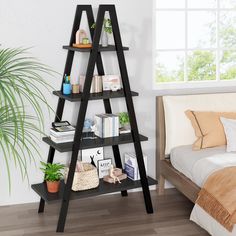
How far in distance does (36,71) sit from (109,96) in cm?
65

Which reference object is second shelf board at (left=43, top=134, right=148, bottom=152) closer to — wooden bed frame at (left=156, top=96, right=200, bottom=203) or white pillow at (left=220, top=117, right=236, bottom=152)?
wooden bed frame at (left=156, top=96, right=200, bottom=203)

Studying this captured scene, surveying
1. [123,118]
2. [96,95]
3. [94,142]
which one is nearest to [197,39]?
[123,118]

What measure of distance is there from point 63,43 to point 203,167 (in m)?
1.43

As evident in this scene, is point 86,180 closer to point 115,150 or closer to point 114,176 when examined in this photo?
point 114,176

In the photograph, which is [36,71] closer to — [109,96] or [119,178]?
[109,96]

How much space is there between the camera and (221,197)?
11.1 ft

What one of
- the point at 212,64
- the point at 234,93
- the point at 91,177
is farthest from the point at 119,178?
the point at 212,64

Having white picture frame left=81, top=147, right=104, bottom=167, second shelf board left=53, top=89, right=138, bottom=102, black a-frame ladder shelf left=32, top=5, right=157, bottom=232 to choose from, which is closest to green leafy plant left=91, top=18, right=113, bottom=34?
black a-frame ladder shelf left=32, top=5, right=157, bottom=232

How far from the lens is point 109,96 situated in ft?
12.7

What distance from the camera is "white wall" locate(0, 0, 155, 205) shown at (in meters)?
4.03

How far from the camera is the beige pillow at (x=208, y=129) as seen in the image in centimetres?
414

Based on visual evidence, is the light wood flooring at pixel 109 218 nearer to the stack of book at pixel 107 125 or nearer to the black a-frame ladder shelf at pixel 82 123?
the black a-frame ladder shelf at pixel 82 123

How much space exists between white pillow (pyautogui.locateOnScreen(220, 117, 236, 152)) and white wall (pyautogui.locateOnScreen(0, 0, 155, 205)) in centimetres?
65

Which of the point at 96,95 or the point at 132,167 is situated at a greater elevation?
the point at 96,95
